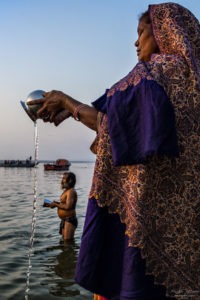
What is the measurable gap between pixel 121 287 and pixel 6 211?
14.9 metres

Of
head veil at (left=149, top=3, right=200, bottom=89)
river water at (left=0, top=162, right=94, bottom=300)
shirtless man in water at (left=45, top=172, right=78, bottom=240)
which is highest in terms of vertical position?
head veil at (left=149, top=3, right=200, bottom=89)

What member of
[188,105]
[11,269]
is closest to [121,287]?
[188,105]

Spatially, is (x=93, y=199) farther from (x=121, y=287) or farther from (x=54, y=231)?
(x=54, y=231)

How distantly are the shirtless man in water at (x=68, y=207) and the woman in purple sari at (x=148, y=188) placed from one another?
25.8 feet

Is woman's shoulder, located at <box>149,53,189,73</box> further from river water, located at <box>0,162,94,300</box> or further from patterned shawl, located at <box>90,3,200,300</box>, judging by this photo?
river water, located at <box>0,162,94,300</box>

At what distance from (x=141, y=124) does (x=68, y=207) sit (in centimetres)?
805

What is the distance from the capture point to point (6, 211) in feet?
52.2

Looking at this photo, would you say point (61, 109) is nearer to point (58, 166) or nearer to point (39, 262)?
point (39, 262)

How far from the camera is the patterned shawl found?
65.4 inches

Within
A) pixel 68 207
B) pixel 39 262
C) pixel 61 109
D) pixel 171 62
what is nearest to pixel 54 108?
pixel 61 109

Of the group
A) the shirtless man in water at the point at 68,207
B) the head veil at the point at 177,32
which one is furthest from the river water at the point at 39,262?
the head veil at the point at 177,32

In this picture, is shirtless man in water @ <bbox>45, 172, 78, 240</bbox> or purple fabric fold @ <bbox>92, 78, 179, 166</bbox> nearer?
purple fabric fold @ <bbox>92, 78, 179, 166</bbox>

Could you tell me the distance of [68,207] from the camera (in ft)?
31.2

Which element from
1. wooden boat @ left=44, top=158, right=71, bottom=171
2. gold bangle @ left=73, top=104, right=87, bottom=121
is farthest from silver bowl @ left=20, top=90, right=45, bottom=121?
wooden boat @ left=44, top=158, right=71, bottom=171
